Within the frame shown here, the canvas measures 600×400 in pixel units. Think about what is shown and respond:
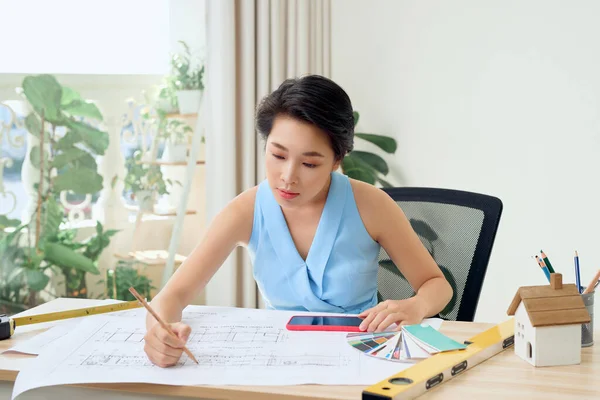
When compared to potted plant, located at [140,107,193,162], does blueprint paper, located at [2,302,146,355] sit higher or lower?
lower

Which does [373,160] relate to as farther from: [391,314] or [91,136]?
[391,314]

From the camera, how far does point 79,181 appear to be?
315 cm

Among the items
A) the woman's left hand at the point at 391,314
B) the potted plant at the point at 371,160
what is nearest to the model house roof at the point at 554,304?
the woman's left hand at the point at 391,314

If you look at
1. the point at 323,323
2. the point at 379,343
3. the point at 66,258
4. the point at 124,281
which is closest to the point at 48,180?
the point at 66,258

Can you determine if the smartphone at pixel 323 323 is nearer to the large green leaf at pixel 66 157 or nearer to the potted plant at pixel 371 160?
the potted plant at pixel 371 160

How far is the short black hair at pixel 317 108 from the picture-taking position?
4.94ft

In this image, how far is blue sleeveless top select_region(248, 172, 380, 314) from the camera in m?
1.62

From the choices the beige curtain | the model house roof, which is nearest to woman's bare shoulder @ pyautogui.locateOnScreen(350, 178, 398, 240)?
the model house roof

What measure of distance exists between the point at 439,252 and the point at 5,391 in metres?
1.02

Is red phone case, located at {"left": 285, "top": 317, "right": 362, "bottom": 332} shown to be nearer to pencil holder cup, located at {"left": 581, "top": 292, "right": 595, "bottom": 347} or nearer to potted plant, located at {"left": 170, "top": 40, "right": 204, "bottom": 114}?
pencil holder cup, located at {"left": 581, "top": 292, "right": 595, "bottom": 347}

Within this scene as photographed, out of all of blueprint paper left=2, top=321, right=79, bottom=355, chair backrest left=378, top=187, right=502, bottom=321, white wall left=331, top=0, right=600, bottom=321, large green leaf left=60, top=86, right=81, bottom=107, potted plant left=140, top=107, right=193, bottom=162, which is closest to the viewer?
blueprint paper left=2, top=321, right=79, bottom=355

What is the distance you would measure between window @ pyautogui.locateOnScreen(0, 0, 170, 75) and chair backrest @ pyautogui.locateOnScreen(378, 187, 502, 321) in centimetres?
168

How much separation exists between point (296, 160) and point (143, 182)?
6.39ft

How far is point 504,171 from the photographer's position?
2922 millimetres
